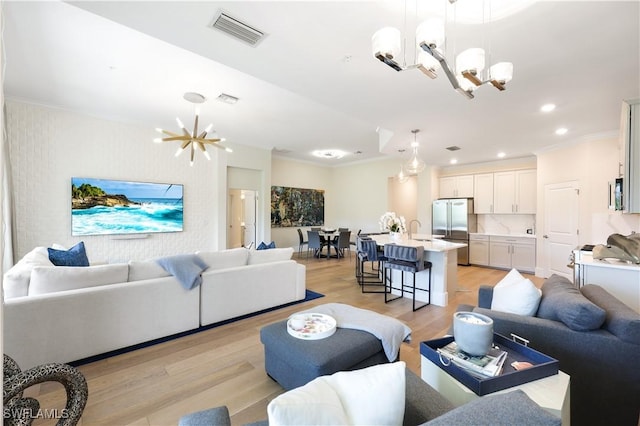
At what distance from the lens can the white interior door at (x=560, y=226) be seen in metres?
5.14

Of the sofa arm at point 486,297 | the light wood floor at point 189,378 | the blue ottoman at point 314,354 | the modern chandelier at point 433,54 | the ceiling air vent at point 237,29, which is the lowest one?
the light wood floor at point 189,378

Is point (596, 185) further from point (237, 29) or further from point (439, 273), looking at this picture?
point (237, 29)

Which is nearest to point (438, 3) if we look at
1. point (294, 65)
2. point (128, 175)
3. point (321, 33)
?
point (321, 33)

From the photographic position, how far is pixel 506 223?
6.90 metres

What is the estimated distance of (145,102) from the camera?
4.46 metres

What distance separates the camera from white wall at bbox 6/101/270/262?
4445mm

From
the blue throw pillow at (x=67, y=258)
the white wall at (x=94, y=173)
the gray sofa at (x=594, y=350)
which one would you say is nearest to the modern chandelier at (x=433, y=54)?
the gray sofa at (x=594, y=350)

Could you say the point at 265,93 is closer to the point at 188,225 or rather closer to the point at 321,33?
the point at 321,33

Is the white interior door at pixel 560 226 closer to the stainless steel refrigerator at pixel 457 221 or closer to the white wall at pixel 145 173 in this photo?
the white wall at pixel 145 173

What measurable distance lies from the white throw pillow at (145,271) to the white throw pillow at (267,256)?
1032mm

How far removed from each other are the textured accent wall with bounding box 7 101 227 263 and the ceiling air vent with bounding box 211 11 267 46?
14.4ft

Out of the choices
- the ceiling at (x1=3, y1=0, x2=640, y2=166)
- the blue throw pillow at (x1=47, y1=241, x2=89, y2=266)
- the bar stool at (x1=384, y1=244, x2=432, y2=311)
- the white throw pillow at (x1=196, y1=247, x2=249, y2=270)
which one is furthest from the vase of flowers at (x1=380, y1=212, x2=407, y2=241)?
the blue throw pillow at (x1=47, y1=241, x2=89, y2=266)

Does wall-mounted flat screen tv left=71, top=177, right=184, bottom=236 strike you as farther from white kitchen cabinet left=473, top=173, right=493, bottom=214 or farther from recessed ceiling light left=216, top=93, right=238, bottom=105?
white kitchen cabinet left=473, top=173, right=493, bottom=214

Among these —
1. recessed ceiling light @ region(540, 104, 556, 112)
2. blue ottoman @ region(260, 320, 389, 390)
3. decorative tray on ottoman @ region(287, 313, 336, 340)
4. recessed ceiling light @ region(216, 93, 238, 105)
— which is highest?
recessed ceiling light @ region(216, 93, 238, 105)
